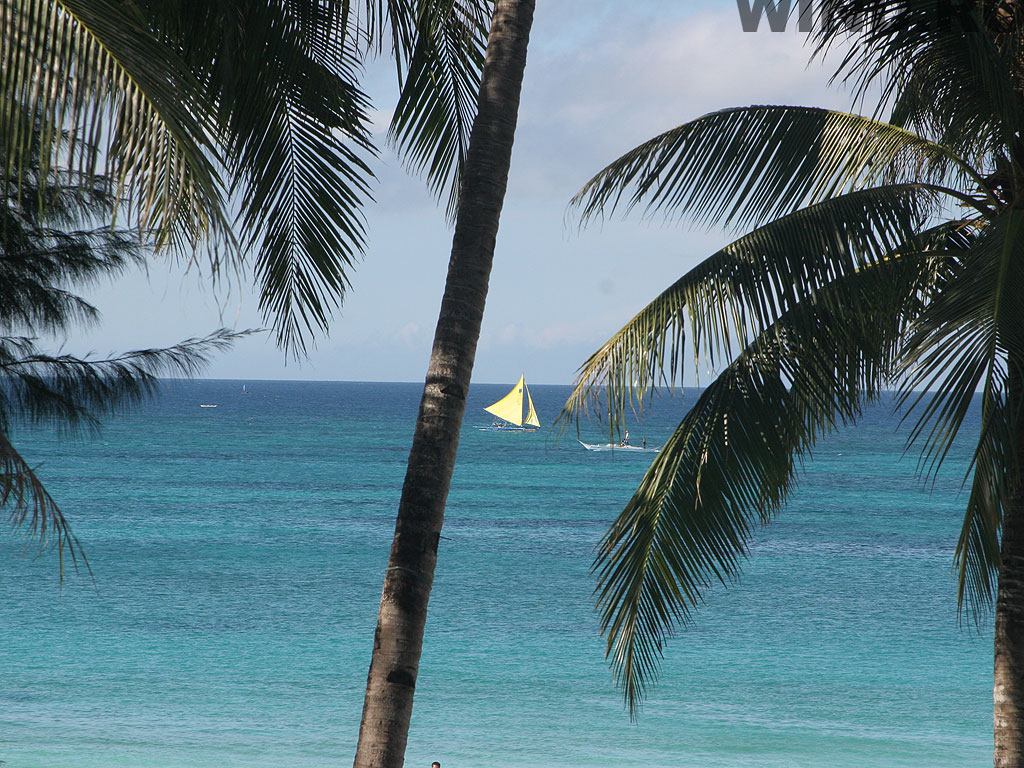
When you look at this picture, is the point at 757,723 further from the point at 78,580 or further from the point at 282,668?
the point at 78,580

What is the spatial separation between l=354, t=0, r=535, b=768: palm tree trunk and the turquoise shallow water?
135 inches

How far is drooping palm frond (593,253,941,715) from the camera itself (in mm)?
5578

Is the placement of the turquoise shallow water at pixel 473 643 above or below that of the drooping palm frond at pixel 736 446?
below

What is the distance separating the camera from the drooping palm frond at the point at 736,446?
5.58 meters

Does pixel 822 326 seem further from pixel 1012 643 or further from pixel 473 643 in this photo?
pixel 473 643

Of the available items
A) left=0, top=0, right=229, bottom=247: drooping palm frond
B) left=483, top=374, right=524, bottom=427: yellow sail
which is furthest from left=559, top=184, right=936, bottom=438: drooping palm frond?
left=483, top=374, right=524, bottom=427: yellow sail

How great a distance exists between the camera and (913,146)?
5.99 metres

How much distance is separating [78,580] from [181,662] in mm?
11824

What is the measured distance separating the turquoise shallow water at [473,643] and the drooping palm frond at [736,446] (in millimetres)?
3052

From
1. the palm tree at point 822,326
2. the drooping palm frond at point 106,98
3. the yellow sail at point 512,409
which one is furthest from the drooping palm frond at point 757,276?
the yellow sail at point 512,409

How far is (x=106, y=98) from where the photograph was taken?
2.56 metres

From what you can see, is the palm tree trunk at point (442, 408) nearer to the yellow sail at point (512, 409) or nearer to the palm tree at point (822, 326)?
the palm tree at point (822, 326)

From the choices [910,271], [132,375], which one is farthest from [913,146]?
[132,375]

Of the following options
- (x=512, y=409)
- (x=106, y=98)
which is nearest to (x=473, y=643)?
(x=106, y=98)
